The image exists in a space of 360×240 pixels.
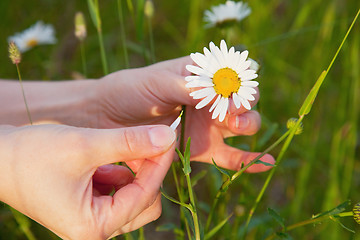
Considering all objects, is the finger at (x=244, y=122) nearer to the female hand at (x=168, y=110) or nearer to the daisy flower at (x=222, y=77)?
the female hand at (x=168, y=110)

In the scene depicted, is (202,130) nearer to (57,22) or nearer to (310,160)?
(310,160)

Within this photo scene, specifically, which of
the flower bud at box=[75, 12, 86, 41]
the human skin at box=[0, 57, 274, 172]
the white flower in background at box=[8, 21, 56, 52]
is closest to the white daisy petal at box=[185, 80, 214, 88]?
the human skin at box=[0, 57, 274, 172]

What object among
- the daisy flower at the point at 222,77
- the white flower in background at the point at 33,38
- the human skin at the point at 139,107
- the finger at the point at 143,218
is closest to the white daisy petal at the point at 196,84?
the daisy flower at the point at 222,77

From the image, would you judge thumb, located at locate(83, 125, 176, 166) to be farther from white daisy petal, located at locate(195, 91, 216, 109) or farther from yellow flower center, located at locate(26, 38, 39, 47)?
yellow flower center, located at locate(26, 38, 39, 47)

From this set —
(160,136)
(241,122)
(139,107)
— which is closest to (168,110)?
(139,107)

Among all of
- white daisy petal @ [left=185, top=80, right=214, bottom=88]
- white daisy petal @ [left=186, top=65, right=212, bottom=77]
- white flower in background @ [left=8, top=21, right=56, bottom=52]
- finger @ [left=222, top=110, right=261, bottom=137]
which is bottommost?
finger @ [left=222, top=110, right=261, bottom=137]

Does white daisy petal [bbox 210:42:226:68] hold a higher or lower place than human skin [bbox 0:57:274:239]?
higher

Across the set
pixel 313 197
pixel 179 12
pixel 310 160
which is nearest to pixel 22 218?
pixel 310 160

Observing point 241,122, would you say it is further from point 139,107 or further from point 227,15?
point 227,15
